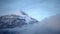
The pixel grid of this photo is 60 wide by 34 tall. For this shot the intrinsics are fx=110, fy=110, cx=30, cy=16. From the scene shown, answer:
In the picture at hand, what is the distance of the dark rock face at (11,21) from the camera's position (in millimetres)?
1859

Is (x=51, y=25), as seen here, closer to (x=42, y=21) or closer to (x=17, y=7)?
(x=42, y=21)

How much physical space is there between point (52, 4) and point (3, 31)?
0.95 m

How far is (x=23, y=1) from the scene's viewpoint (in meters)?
1.90

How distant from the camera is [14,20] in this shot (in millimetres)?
1870

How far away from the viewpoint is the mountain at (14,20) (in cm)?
186

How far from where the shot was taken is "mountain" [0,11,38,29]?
186 centimetres

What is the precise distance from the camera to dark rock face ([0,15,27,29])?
1.86m

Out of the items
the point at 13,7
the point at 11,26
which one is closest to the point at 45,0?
the point at 13,7

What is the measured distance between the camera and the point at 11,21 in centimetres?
187

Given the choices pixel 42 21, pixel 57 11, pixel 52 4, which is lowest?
pixel 42 21

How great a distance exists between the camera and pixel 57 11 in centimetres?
188

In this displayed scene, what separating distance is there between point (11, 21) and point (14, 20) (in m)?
0.05

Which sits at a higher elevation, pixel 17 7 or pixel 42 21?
pixel 17 7

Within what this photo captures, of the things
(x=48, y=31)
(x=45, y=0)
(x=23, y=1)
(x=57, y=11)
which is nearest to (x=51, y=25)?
(x=48, y=31)
